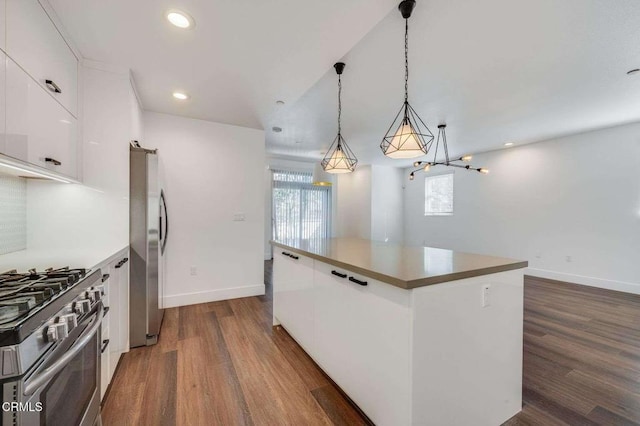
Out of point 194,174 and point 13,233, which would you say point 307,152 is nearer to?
point 194,174

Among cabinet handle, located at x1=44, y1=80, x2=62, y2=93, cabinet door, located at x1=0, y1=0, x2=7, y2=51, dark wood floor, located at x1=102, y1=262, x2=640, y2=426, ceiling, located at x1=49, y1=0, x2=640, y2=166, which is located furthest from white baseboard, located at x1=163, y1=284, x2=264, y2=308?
cabinet door, located at x1=0, y1=0, x2=7, y2=51

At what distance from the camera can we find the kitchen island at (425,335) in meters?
1.15

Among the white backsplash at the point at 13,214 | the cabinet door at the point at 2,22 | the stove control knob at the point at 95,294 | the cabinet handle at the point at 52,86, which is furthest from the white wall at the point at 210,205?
the stove control knob at the point at 95,294

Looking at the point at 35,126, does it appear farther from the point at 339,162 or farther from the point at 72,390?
the point at 339,162

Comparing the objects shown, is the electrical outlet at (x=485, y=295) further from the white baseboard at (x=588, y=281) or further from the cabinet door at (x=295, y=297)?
the white baseboard at (x=588, y=281)

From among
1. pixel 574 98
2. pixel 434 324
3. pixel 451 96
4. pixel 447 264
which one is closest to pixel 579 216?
pixel 574 98

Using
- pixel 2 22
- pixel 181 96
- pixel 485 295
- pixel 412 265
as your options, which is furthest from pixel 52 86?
pixel 485 295

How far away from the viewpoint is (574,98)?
10.3ft

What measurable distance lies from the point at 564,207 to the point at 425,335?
17.5 feet

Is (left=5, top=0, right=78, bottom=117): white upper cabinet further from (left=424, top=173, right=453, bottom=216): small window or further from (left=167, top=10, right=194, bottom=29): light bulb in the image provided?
(left=424, top=173, right=453, bottom=216): small window

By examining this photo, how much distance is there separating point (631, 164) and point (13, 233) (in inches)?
289

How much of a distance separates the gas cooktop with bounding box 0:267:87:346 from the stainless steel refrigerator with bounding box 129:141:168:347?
3.76ft

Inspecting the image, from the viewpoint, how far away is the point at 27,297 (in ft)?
2.90

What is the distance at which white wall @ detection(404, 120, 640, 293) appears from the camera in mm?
4012
